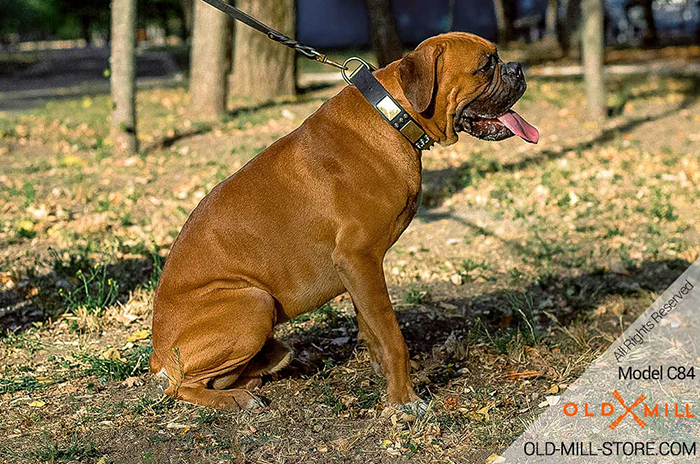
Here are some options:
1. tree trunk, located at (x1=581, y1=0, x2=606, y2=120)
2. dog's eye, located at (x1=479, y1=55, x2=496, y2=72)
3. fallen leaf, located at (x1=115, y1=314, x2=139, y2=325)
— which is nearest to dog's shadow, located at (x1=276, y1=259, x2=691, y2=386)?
fallen leaf, located at (x1=115, y1=314, x2=139, y2=325)

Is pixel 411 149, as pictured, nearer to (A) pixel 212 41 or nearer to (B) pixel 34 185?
(B) pixel 34 185

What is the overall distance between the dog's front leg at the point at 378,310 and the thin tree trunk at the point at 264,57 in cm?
946

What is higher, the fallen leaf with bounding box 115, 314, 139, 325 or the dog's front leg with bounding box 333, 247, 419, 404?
the dog's front leg with bounding box 333, 247, 419, 404

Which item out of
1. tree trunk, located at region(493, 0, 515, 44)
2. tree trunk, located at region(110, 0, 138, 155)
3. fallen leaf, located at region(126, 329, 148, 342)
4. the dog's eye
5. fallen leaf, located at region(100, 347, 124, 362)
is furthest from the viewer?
tree trunk, located at region(493, 0, 515, 44)

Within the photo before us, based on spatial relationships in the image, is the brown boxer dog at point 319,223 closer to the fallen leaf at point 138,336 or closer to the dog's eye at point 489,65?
the dog's eye at point 489,65

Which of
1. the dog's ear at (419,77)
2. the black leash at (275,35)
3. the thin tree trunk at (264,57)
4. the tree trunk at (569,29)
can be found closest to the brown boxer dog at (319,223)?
the dog's ear at (419,77)

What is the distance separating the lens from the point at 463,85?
13.1ft

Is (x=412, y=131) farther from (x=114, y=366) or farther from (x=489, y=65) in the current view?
(x=114, y=366)

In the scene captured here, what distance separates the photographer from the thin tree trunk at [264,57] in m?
12.8

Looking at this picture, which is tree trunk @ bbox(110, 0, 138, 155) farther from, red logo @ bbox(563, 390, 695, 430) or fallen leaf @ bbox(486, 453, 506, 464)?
fallen leaf @ bbox(486, 453, 506, 464)

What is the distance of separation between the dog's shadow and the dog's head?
119cm

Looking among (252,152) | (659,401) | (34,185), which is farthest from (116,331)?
(252,152)

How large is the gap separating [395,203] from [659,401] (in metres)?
1.56

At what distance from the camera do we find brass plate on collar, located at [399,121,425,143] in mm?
3953
